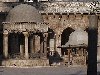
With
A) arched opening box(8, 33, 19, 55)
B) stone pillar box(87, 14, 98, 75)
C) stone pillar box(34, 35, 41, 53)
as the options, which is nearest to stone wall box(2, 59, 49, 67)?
arched opening box(8, 33, 19, 55)

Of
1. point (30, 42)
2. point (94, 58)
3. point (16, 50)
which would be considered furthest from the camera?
point (16, 50)

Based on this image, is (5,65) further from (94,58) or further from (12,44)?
(94,58)

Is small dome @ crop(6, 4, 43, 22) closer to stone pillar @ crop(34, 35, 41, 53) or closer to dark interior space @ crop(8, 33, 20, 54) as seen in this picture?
dark interior space @ crop(8, 33, 20, 54)

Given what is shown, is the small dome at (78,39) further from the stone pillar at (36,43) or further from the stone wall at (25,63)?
the stone pillar at (36,43)

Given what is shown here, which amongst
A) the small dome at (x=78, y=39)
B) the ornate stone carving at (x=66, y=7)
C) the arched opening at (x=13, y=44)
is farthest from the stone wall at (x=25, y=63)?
the ornate stone carving at (x=66, y=7)

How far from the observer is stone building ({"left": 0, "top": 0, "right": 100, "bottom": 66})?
28203mm

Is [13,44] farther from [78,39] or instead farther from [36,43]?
[78,39]

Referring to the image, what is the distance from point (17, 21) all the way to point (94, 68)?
817 inches

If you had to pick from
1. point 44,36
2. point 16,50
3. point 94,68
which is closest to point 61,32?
point 16,50

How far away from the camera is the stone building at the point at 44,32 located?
92.5 ft

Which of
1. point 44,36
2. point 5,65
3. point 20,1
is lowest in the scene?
point 5,65

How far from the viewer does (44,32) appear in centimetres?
2873

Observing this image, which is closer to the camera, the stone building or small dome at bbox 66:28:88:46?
the stone building

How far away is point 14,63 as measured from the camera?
91.0 ft
